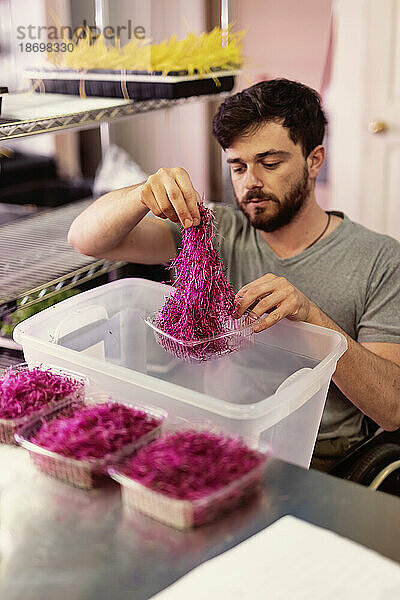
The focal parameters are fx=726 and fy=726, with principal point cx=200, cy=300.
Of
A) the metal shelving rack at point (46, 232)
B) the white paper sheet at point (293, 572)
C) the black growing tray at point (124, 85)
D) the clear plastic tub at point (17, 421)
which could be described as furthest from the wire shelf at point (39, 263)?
the white paper sheet at point (293, 572)

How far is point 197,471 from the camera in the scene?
80 cm

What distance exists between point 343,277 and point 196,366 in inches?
26.7

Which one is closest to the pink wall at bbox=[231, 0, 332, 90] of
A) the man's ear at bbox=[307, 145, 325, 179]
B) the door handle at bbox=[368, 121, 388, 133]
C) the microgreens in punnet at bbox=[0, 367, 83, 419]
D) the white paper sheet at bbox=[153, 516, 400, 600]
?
the door handle at bbox=[368, 121, 388, 133]

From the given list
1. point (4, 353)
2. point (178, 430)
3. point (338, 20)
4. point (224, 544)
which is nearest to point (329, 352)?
point (178, 430)

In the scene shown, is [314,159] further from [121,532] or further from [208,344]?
[121,532]

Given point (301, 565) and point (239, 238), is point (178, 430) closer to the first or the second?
point (301, 565)

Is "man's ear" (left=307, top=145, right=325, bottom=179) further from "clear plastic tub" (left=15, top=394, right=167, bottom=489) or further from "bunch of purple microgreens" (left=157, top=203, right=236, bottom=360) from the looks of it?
"clear plastic tub" (left=15, top=394, right=167, bottom=489)

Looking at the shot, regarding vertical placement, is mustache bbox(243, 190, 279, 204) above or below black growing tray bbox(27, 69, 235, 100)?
below

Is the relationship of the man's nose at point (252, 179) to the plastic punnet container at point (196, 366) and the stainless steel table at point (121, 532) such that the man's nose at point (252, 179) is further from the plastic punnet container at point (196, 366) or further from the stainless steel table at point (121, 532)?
the stainless steel table at point (121, 532)

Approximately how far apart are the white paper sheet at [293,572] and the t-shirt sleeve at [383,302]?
2.89 feet

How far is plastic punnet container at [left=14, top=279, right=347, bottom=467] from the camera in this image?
3.00 ft

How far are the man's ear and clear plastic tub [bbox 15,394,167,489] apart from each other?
1.02 metres

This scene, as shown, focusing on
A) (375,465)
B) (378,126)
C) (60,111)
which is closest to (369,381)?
(375,465)

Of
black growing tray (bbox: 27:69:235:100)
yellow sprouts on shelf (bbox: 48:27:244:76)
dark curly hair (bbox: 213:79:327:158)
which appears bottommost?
dark curly hair (bbox: 213:79:327:158)
